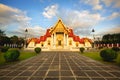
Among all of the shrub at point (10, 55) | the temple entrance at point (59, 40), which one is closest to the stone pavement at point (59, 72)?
the shrub at point (10, 55)

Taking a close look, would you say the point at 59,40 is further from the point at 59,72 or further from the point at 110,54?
the point at 59,72

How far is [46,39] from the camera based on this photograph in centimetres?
5372

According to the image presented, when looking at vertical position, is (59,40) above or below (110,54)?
above

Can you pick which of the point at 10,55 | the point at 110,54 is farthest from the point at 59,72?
the point at 110,54

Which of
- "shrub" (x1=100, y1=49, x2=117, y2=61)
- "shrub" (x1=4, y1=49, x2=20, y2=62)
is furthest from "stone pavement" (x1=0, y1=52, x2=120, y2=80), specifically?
"shrub" (x1=100, y1=49, x2=117, y2=61)

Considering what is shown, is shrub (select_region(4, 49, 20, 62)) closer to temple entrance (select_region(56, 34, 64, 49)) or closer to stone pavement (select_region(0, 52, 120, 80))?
stone pavement (select_region(0, 52, 120, 80))

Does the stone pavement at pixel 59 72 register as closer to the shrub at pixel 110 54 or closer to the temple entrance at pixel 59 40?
the shrub at pixel 110 54

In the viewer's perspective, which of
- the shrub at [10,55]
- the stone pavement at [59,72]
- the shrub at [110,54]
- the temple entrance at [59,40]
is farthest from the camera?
the temple entrance at [59,40]

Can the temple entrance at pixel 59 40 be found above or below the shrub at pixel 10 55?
above

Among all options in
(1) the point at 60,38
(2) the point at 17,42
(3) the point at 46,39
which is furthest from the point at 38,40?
(2) the point at 17,42

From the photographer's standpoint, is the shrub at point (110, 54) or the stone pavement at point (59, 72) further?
the shrub at point (110, 54)

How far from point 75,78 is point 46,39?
45.8m

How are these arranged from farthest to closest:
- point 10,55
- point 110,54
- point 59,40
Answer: point 59,40 < point 110,54 < point 10,55

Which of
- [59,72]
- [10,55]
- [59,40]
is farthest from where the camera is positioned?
[59,40]
